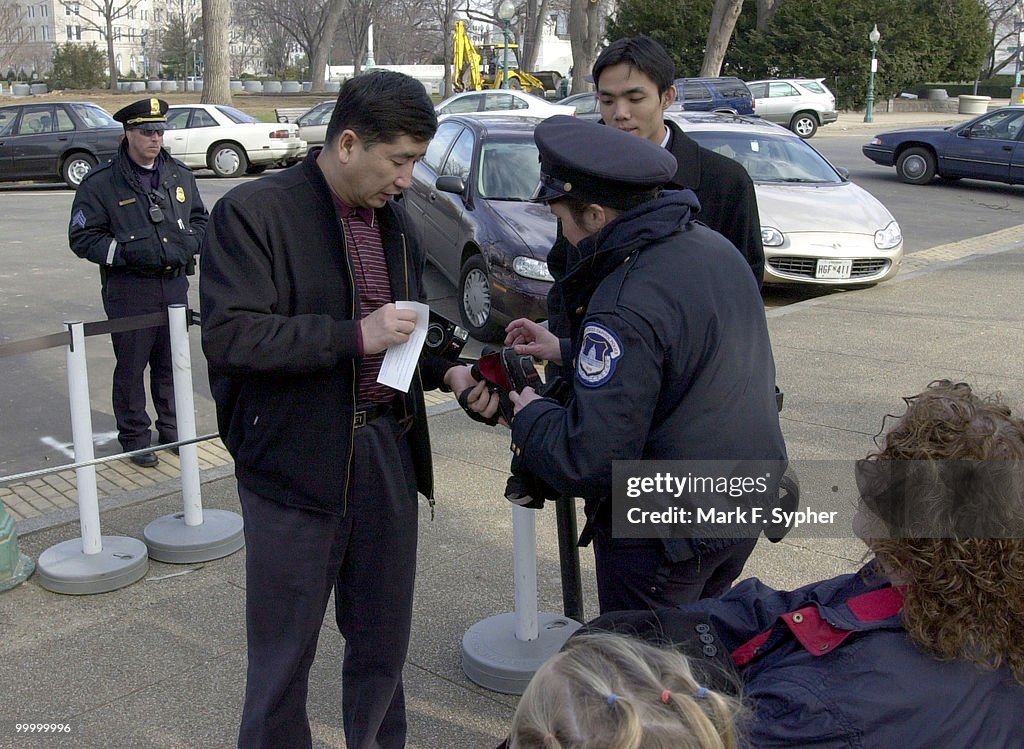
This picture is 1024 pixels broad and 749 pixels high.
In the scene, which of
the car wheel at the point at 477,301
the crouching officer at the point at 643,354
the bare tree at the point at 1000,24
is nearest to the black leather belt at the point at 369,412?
the crouching officer at the point at 643,354

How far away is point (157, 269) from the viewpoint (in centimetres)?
570

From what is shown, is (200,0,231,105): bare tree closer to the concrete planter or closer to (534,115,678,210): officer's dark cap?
Result: the concrete planter

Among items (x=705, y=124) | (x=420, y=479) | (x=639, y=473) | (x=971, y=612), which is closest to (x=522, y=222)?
(x=705, y=124)

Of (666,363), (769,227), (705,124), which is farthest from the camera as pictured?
(705,124)

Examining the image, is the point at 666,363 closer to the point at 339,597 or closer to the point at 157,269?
the point at 339,597

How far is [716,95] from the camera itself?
26.7 m

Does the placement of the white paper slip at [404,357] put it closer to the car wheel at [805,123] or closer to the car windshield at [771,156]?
the car windshield at [771,156]

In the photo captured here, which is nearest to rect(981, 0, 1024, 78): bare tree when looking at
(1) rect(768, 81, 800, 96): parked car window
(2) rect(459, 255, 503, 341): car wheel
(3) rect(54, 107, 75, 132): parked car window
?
(1) rect(768, 81, 800, 96): parked car window

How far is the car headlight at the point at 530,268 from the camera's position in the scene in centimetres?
780

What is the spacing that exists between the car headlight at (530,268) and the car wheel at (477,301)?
0.38 m

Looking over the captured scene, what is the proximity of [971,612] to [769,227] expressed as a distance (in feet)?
29.0

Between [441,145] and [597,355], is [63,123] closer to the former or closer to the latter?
[441,145]

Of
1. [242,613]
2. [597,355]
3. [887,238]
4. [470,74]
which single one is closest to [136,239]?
[242,613]

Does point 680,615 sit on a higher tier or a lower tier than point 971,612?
lower
